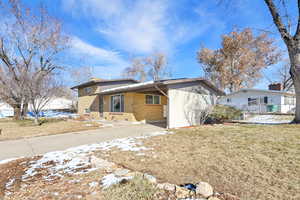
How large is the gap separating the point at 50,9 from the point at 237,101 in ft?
81.6

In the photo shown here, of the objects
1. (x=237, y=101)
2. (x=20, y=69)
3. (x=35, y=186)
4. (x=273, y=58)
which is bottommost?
(x=35, y=186)

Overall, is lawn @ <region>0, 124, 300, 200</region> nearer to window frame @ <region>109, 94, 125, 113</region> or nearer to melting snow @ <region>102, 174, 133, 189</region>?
melting snow @ <region>102, 174, 133, 189</region>

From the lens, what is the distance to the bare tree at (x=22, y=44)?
12812 mm

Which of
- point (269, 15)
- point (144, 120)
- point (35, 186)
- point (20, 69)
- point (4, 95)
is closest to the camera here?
point (35, 186)

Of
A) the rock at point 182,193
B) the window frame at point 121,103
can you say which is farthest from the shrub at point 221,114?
the rock at point 182,193

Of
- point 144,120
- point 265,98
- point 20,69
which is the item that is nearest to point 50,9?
point 20,69

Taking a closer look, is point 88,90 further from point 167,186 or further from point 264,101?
point 264,101

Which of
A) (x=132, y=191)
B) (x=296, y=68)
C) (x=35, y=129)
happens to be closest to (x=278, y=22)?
(x=296, y=68)

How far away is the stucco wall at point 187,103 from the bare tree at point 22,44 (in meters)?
11.4

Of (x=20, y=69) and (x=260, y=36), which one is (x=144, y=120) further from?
(x=260, y=36)

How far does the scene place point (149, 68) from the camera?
31266 millimetres

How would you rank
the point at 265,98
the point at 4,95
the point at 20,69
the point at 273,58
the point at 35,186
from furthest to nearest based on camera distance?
the point at 273,58 → the point at 265,98 → the point at 20,69 → the point at 4,95 → the point at 35,186

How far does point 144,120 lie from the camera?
11.6 meters

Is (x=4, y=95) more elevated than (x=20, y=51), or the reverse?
(x=20, y=51)
